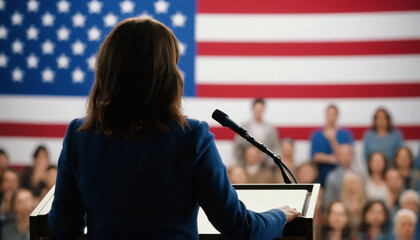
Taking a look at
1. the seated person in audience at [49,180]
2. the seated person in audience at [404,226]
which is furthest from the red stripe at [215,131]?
the seated person in audience at [404,226]

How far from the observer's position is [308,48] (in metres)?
7.64

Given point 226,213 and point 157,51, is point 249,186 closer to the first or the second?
point 226,213

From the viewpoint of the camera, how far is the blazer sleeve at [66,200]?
4.54 ft

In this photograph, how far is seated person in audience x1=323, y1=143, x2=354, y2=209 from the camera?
20.9 ft

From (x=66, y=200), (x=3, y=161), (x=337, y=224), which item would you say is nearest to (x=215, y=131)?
(x=337, y=224)

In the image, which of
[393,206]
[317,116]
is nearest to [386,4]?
[317,116]

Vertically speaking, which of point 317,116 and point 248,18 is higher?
point 248,18

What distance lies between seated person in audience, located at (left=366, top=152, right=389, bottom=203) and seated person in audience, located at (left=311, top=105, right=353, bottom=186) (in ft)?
1.30

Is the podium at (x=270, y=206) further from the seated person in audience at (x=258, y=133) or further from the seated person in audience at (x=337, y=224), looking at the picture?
the seated person in audience at (x=258, y=133)

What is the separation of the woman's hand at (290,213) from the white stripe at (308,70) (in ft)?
20.2

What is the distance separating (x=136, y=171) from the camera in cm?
131

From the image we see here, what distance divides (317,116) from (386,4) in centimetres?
142

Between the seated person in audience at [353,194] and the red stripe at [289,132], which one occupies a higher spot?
the red stripe at [289,132]

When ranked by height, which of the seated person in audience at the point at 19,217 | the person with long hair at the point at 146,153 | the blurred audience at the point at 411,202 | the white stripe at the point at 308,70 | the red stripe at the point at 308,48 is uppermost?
the red stripe at the point at 308,48
